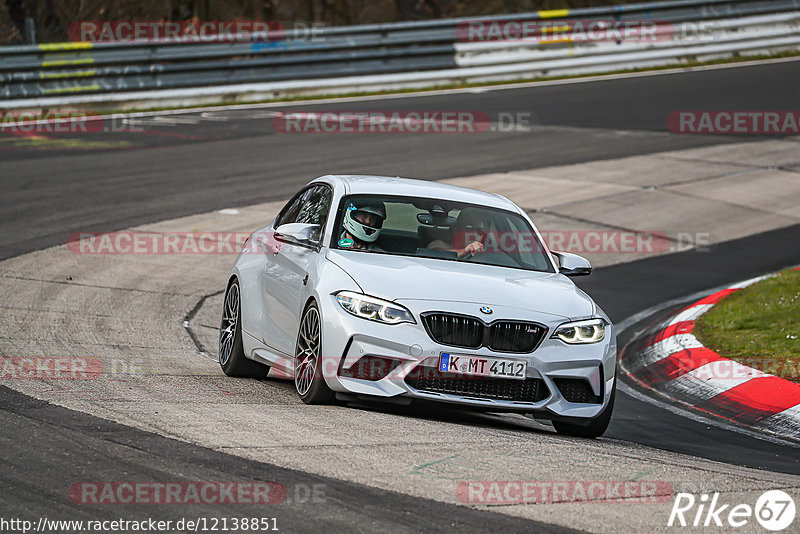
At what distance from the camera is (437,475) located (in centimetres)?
582

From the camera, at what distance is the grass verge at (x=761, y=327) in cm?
973

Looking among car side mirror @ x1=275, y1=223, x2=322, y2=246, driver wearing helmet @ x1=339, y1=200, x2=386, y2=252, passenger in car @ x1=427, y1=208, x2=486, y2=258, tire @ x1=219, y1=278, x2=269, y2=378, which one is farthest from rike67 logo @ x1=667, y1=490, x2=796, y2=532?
tire @ x1=219, y1=278, x2=269, y2=378

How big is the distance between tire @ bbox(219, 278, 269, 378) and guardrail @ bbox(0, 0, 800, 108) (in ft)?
48.7

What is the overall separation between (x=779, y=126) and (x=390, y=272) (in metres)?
17.2

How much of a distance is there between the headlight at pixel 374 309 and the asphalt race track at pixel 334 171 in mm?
973

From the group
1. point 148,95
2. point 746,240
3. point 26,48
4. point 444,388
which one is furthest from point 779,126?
point 444,388

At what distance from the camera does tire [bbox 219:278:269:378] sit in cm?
896

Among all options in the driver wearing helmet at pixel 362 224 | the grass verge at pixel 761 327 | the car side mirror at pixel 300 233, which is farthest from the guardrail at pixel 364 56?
the driver wearing helmet at pixel 362 224

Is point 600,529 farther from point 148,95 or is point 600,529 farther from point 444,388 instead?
point 148,95

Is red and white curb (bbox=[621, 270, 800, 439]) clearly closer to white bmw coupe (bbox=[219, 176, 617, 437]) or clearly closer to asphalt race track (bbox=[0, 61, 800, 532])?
asphalt race track (bbox=[0, 61, 800, 532])

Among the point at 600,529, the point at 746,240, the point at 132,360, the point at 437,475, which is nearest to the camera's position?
the point at 600,529

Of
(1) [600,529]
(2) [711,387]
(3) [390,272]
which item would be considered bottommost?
(2) [711,387]

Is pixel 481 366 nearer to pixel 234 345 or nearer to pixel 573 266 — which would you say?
pixel 573 266

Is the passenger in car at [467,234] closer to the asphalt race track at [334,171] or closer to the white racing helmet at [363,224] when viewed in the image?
the white racing helmet at [363,224]
